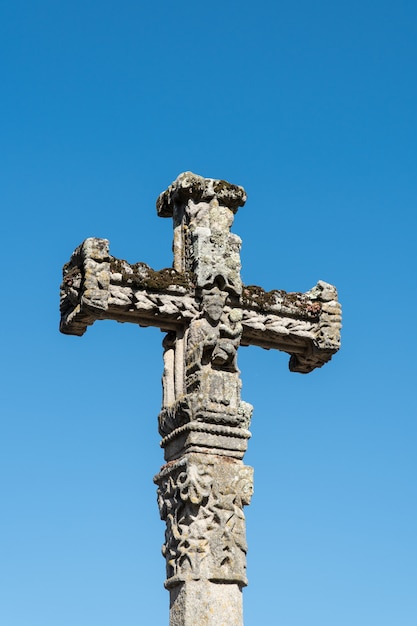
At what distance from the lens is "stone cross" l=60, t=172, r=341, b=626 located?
41.3 feet

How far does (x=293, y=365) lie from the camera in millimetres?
14484

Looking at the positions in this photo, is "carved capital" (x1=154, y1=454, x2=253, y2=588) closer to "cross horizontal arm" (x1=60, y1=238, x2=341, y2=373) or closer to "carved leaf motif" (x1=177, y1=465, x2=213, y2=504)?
"carved leaf motif" (x1=177, y1=465, x2=213, y2=504)

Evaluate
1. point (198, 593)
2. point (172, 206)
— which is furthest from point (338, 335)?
point (198, 593)

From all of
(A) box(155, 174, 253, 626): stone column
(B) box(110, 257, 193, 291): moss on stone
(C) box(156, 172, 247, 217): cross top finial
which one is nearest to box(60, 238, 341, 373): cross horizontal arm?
(B) box(110, 257, 193, 291): moss on stone

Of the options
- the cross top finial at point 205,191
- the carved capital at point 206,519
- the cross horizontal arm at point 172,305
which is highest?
the cross top finial at point 205,191

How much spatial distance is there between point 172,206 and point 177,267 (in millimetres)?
800

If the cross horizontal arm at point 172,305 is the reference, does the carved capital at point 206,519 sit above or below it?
below

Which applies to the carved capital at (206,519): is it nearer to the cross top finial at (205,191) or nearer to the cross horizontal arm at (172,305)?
the cross horizontal arm at (172,305)

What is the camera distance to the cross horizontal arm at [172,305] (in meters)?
13.0

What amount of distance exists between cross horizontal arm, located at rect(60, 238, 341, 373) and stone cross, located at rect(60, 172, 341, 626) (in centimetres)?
1

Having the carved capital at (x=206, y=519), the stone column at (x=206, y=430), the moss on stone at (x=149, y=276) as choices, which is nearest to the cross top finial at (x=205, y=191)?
the stone column at (x=206, y=430)

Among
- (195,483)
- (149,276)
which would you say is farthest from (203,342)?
(195,483)

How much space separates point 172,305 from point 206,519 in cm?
219

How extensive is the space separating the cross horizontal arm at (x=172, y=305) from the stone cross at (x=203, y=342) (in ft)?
0.04
